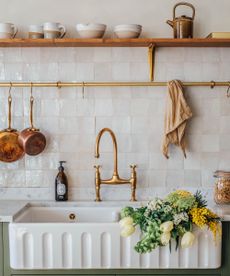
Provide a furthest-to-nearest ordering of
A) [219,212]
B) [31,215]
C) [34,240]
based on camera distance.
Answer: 1. [31,215]
2. [219,212]
3. [34,240]

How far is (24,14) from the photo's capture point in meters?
2.62

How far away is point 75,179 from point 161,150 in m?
0.52

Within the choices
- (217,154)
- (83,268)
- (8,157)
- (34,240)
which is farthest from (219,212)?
(8,157)

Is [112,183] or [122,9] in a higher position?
[122,9]

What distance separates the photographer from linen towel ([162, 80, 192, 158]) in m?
2.53

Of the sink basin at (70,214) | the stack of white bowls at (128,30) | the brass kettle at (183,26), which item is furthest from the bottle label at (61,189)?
the brass kettle at (183,26)

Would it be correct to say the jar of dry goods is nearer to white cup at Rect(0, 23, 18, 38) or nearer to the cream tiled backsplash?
the cream tiled backsplash

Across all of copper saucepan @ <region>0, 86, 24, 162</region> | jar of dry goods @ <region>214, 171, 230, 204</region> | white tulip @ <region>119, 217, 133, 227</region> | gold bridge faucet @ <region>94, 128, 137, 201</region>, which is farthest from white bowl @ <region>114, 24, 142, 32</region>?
white tulip @ <region>119, 217, 133, 227</region>

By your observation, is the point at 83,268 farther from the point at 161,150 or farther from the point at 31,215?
the point at 161,150

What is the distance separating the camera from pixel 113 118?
263 centimetres

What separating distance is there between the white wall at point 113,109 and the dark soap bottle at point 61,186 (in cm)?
5

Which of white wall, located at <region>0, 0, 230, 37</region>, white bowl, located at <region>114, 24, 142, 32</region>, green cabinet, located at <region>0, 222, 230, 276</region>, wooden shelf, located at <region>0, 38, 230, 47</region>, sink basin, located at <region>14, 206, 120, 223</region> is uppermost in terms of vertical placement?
white wall, located at <region>0, 0, 230, 37</region>

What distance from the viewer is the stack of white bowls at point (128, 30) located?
244cm

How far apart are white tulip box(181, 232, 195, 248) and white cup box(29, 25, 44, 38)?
132cm
